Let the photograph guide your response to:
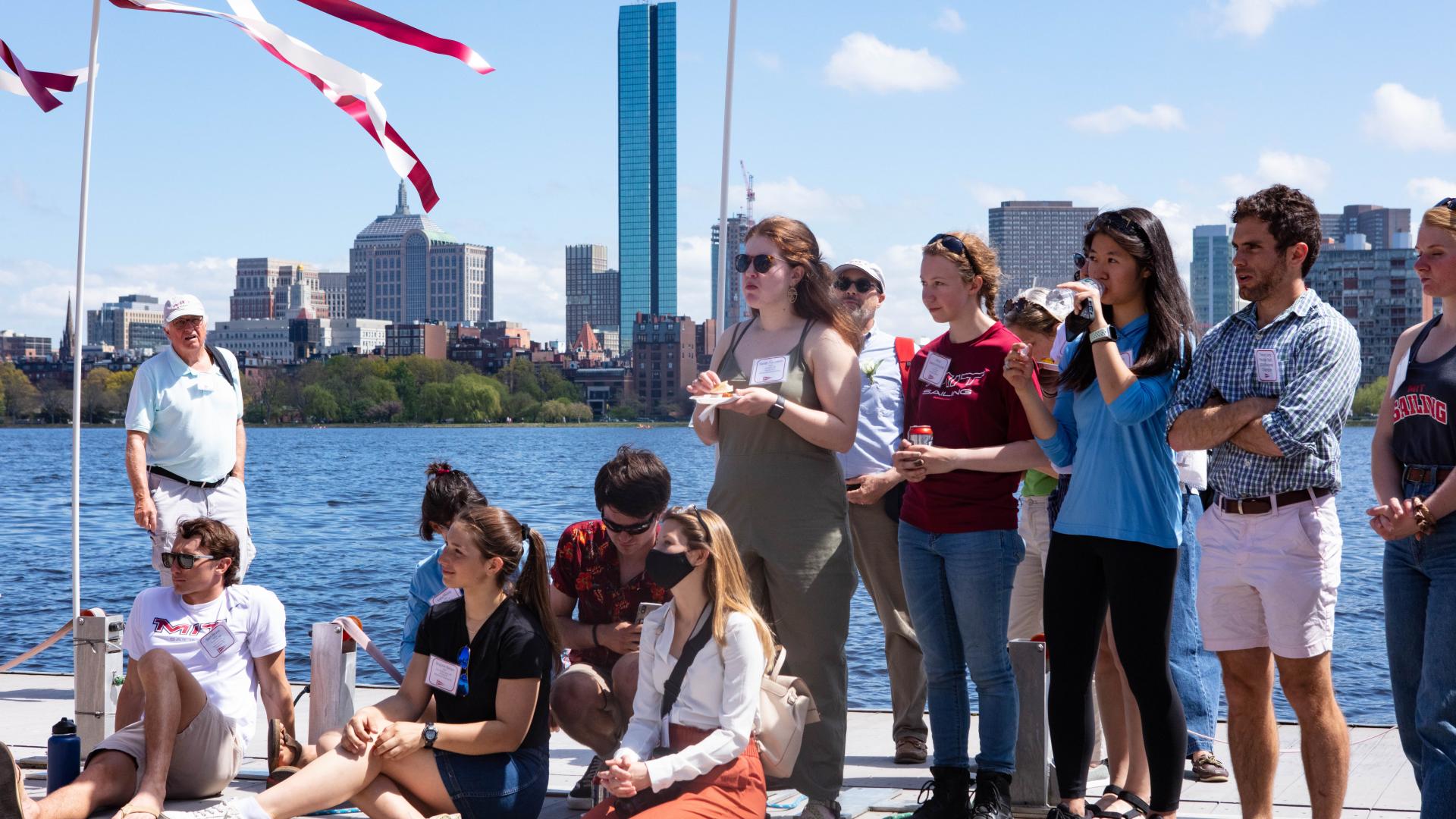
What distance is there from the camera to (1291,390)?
3.51 metres

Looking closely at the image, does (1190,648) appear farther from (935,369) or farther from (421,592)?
(421,592)

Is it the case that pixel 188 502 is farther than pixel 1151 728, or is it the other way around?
pixel 188 502

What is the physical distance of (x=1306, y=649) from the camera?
3449mm

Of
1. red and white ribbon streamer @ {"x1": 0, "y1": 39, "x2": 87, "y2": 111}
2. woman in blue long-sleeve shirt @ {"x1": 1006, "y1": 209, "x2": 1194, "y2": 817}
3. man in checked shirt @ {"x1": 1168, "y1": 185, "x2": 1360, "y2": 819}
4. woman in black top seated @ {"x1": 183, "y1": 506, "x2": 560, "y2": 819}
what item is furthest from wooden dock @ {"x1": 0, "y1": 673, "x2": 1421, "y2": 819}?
red and white ribbon streamer @ {"x1": 0, "y1": 39, "x2": 87, "y2": 111}

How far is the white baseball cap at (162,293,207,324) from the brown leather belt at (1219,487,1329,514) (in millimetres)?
4509

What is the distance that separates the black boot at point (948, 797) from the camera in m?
4.09

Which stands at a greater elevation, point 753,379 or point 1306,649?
point 753,379

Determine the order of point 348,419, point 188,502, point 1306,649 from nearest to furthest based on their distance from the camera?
point 1306,649 → point 188,502 → point 348,419

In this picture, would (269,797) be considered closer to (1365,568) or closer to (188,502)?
(188,502)

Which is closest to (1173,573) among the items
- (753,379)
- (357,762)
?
(753,379)

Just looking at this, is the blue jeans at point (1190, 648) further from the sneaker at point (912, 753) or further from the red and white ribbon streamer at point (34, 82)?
the red and white ribbon streamer at point (34, 82)

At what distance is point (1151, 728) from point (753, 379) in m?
1.56

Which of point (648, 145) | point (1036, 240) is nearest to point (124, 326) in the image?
point (648, 145)

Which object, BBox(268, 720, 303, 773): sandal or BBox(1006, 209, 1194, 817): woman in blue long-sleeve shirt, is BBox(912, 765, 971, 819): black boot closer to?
BBox(1006, 209, 1194, 817): woman in blue long-sleeve shirt
